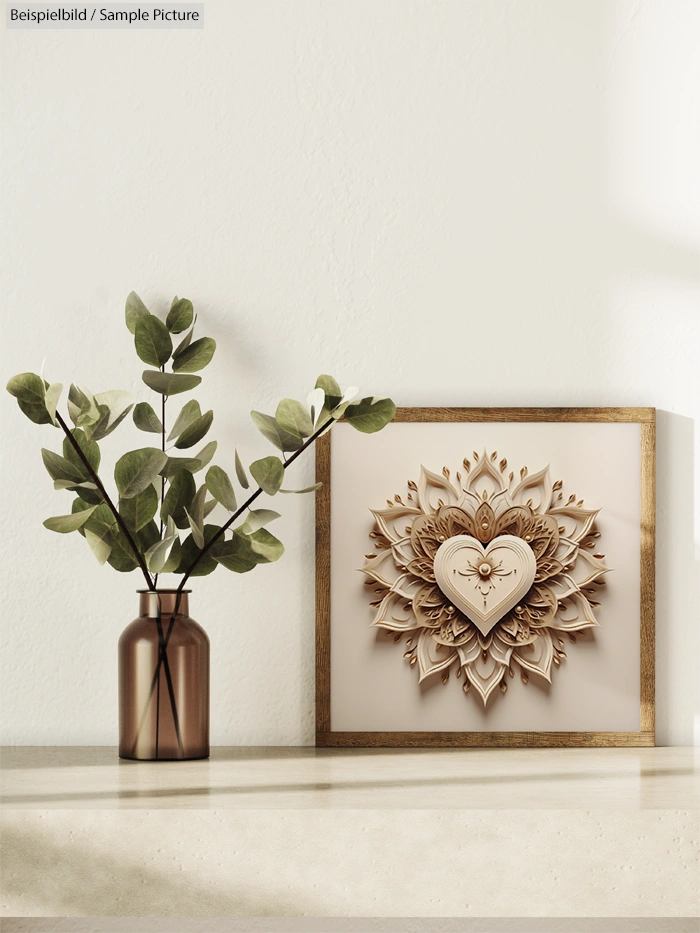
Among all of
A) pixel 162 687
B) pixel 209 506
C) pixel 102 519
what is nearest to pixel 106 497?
pixel 102 519

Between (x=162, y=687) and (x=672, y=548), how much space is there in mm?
758

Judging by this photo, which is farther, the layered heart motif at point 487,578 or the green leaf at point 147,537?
the layered heart motif at point 487,578

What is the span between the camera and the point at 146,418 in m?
1.30

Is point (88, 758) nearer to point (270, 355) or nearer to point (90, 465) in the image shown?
point (90, 465)

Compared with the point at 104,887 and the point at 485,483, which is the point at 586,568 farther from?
the point at 104,887

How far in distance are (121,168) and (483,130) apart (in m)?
0.55

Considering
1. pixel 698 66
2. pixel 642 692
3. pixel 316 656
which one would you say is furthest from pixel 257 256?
pixel 642 692

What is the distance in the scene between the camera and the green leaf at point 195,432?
128 centimetres

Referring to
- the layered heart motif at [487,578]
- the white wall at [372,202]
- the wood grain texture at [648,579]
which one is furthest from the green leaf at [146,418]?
the wood grain texture at [648,579]

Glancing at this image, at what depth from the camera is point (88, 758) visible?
1.25m

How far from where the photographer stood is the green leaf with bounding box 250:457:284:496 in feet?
3.93

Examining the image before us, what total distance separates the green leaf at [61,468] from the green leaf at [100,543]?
74 mm

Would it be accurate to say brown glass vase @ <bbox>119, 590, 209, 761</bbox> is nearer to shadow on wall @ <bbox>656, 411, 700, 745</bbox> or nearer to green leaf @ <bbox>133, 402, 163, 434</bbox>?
green leaf @ <bbox>133, 402, 163, 434</bbox>

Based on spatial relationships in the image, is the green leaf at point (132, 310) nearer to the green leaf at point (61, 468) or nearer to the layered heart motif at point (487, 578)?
the green leaf at point (61, 468)
